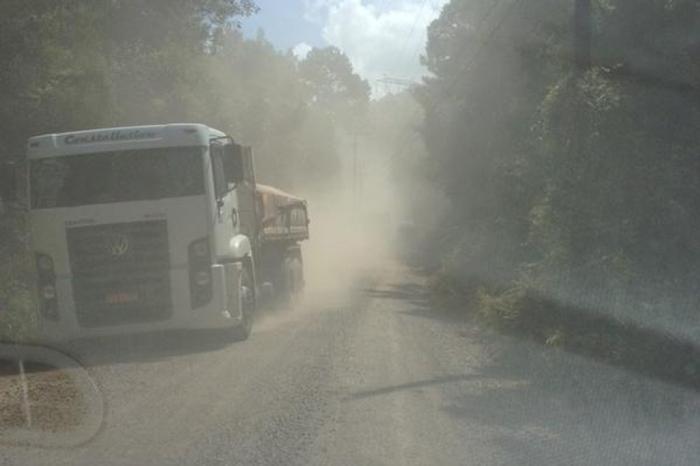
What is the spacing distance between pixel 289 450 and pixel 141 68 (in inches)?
749

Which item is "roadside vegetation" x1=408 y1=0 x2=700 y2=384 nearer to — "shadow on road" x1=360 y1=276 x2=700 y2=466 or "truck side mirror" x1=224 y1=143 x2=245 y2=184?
"shadow on road" x1=360 y1=276 x2=700 y2=466

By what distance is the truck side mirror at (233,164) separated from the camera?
12.6m

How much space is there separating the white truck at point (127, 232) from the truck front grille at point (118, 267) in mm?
14

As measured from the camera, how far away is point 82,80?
1681 centimetres

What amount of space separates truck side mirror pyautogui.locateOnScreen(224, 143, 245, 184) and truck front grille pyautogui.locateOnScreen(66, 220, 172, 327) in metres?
1.46

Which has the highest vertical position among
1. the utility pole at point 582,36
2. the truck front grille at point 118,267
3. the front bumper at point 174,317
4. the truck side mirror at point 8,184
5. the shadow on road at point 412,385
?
the utility pole at point 582,36

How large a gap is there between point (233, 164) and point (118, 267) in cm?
236

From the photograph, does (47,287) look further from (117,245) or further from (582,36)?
(582,36)

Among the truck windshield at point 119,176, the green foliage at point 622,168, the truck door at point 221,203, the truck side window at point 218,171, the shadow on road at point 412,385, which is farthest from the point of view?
the truck side window at point 218,171

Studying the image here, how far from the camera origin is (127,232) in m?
11.7

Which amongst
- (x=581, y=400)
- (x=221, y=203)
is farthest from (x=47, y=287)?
(x=581, y=400)

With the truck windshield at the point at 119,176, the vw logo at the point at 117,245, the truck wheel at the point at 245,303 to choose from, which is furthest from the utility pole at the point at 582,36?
the vw logo at the point at 117,245

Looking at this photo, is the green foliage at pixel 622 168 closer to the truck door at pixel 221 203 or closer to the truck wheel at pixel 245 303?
the truck wheel at pixel 245 303

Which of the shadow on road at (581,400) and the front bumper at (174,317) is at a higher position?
the front bumper at (174,317)
